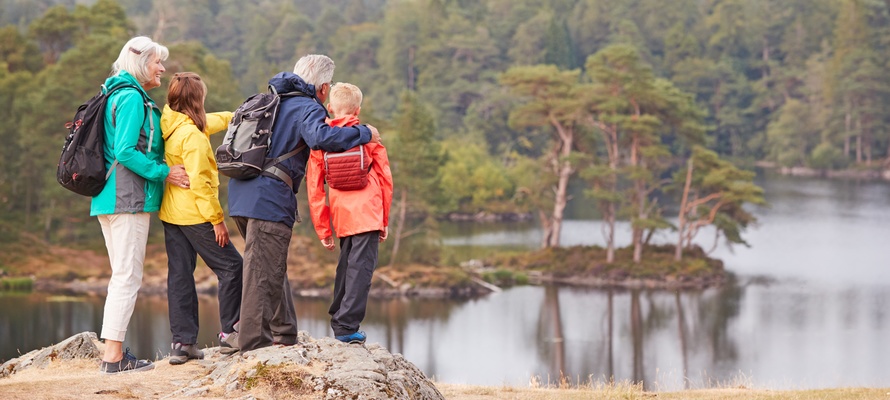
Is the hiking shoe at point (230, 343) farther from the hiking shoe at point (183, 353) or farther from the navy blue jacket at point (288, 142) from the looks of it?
the navy blue jacket at point (288, 142)

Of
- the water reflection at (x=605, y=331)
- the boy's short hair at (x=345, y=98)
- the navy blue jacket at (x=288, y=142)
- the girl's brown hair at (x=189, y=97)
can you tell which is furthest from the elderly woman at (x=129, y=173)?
the water reflection at (x=605, y=331)

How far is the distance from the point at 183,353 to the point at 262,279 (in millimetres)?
747

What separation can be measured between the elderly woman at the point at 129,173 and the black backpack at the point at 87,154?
0.12 feet

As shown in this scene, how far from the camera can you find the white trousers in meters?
5.12

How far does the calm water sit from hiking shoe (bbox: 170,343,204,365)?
9.63 metres

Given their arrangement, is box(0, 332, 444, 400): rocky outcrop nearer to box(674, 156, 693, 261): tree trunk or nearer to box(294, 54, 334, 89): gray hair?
box(294, 54, 334, 89): gray hair

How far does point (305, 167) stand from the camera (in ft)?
17.5

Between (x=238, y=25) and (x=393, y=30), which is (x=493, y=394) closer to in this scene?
(x=393, y=30)

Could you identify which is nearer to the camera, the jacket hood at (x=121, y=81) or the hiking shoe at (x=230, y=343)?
the jacket hood at (x=121, y=81)

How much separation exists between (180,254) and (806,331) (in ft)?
63.2

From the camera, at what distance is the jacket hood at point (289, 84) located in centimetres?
512

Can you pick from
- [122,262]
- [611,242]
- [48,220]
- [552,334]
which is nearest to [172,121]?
[122,262]

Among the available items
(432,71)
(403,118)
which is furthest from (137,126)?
(432,71)

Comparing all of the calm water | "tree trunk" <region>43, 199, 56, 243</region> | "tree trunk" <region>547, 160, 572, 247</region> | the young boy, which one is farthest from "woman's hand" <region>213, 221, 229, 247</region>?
"tree trunk" <region>547, 160, 572, 247</region>
